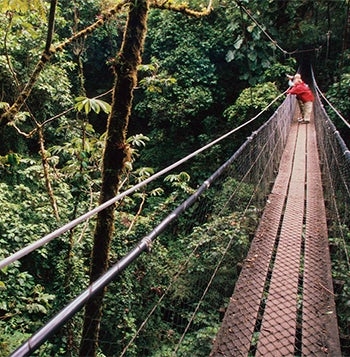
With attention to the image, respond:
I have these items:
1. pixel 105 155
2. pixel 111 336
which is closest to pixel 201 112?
pixel 111 336

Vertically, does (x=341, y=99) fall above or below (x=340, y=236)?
above

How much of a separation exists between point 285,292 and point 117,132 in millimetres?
1162

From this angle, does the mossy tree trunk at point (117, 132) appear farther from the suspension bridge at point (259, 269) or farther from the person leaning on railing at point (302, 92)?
the person leaning on railing at point (302, 92)

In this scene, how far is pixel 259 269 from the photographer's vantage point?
1.85 meters

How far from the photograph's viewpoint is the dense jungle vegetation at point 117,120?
1.66m

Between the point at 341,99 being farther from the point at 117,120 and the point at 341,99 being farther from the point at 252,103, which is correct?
the point at 117,120

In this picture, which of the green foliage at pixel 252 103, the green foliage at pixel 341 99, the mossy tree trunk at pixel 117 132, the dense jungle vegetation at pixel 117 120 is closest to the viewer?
the mossy tree trunk at pixel 117 132

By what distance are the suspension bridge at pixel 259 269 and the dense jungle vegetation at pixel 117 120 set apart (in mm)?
105

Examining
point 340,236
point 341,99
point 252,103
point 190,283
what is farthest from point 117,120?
point 341,99

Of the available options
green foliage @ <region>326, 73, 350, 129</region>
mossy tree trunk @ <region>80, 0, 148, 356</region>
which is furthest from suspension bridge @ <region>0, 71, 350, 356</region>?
green foliage @ <region>326, 73, 350, 129</region>

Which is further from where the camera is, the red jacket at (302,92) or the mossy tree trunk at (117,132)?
the red jacket at (302,92)

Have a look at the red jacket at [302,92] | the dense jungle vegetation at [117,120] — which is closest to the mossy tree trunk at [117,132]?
the dense jungle vegetation at [117,120]

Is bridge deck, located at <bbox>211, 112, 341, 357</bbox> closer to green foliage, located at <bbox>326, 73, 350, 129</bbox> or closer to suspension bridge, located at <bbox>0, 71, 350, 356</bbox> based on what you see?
suspension bridge, located at <bbox>0, 71, 350, 356</bbox>

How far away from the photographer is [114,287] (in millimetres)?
3178
